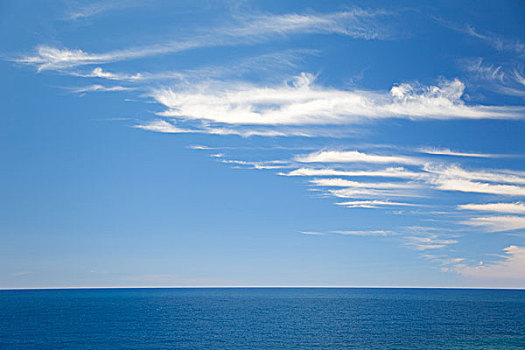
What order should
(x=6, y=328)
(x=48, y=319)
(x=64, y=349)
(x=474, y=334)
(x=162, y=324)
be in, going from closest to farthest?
1. (x=64, y=349)
2. (x=474, y=334)
3. (x=6, y=328)
4. (x=162, y=324)
5. (x=48, y=319)

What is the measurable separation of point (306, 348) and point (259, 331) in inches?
830

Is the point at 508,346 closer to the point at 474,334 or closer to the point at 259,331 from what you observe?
the point at 474,334

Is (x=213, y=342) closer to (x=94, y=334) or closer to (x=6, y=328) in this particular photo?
(x=94, y=334)

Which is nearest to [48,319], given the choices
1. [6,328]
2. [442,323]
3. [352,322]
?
[6,328]

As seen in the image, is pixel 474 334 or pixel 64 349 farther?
pixel 474 334

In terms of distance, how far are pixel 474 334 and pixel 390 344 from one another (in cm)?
2347

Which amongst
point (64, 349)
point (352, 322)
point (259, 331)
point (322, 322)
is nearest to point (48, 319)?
point (64, 349)

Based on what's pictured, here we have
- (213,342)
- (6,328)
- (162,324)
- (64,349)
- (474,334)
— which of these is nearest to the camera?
(64,349)

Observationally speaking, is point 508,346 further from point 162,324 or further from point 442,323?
point 162,324

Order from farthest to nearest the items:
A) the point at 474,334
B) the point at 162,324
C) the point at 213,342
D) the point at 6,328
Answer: the point at 162,324, the point at 6,328, the point at 474,334, the point at 213,342

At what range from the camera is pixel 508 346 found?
7300 centimetres

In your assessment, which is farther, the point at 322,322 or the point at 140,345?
the point at 322,322

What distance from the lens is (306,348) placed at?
7262 cm

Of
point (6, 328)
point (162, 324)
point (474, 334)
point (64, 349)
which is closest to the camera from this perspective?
point (64, 349)
